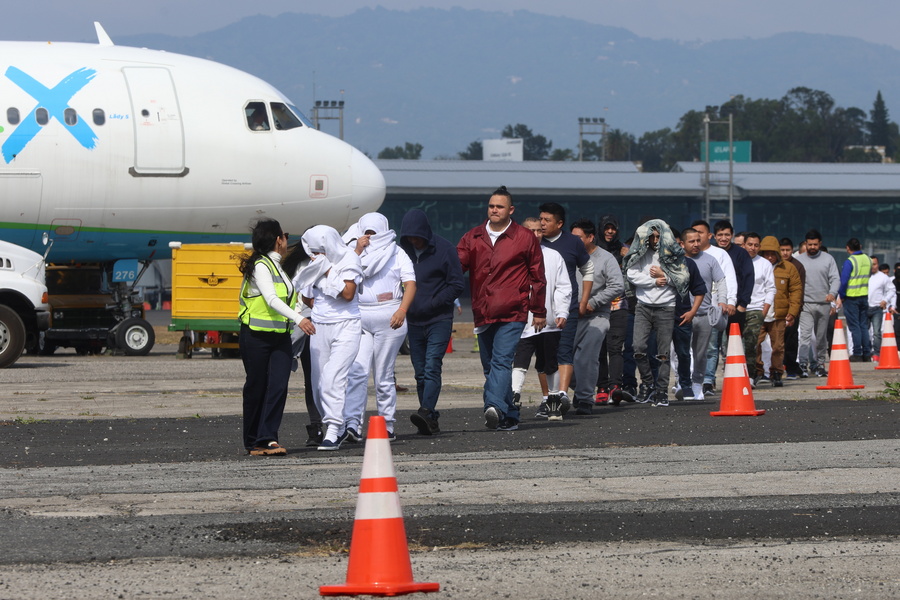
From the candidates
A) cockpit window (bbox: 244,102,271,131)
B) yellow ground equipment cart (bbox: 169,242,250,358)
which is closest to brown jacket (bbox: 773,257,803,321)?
yellow ground equipment cart (bbox: 169,242,250,358)

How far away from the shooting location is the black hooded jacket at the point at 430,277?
11.0 meters

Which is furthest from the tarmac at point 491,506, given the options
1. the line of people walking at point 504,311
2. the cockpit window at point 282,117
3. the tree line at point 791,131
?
the tree line at point 791,131

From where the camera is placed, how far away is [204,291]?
23.8m

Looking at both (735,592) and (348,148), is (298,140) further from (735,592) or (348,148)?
(735,592)

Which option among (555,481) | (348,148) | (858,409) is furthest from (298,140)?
(555,481)

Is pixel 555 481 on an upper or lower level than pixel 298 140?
lower

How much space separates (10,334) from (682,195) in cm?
6401

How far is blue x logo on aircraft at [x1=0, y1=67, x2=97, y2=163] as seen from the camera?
2252cm

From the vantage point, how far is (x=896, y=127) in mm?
199500

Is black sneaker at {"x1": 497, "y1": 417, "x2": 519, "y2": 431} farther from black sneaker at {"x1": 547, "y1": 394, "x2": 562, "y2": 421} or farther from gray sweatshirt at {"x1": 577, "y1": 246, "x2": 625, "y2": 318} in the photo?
gray sweatshirt at {"x1": 577, "y1": 246, "x2": 625, "y2": 318}

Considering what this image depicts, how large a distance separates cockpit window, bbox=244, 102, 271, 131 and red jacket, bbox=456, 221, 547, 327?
524 inches

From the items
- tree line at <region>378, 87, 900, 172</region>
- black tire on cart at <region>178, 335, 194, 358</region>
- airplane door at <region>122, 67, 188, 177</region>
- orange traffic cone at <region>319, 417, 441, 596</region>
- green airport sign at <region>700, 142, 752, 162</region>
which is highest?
tree line at <region>378, 87, 900, 172</region>

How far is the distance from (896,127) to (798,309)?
635 feet

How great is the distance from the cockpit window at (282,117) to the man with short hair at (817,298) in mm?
9694
